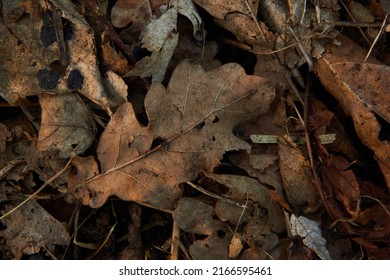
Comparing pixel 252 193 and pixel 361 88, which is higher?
pixel 361 88

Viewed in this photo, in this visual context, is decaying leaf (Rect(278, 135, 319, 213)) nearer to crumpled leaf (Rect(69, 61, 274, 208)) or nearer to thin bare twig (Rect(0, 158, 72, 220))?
crumpled leaf (Rect(69, 61, 274, 208))

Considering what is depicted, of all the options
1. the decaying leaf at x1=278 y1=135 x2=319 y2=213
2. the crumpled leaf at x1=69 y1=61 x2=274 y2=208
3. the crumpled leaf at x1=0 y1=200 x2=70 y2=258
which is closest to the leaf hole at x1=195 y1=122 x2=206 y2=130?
the crumpled leaf at x1=69 y1=61 x2=274 y2=208

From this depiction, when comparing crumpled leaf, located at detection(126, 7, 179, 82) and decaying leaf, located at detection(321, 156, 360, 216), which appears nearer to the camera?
decaying leaf, located at detection(321, 156, 360, 216)

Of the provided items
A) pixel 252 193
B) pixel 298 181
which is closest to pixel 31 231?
pixel 252 193

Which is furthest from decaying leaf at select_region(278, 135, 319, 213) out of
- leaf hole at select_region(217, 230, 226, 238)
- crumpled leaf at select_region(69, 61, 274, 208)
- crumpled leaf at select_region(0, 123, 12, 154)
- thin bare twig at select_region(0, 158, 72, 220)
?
crumpled leaf at select_region(0, 123, 12, 154)

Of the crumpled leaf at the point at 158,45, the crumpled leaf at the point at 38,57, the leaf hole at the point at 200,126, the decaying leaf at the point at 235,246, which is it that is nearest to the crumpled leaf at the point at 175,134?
the leaf hole at the point at 200,126

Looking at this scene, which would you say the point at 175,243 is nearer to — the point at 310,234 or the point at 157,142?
the point at 157,142

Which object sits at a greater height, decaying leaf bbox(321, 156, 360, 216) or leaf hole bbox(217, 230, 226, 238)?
decaying leaf bbox(321, 156, 360, 216)

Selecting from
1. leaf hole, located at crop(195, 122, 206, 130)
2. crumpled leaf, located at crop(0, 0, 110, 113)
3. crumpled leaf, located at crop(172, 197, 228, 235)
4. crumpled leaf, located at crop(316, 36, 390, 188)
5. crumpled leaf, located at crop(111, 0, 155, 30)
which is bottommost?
crumpled leaf, located at crop(172, 197, 228, 235)
